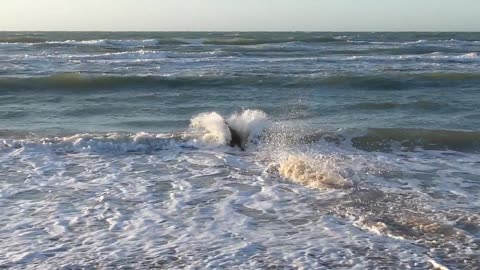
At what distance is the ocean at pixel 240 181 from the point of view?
5.62 metres

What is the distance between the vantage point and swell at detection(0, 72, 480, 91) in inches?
795

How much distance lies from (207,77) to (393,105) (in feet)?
24.4

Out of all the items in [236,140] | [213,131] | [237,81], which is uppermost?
[213,131]

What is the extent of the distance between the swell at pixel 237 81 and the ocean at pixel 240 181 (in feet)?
4.48

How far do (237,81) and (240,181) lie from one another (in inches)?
509

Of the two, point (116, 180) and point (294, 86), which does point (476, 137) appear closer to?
point (116, 180)

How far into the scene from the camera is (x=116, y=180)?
27.2 feet

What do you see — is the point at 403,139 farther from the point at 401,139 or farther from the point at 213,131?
the point at 213,131

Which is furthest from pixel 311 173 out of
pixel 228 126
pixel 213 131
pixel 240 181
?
pixel 228 126

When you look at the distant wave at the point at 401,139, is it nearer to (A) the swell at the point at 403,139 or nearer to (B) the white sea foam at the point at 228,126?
(A) the swell at the point at 403,139

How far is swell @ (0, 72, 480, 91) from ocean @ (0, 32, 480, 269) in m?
1.37

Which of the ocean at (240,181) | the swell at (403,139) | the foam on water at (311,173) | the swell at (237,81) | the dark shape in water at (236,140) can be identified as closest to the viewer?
the ocean at (240,181)

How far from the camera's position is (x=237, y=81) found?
21.0 m

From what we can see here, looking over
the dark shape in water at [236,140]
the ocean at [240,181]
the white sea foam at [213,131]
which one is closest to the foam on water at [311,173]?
the ocean at [240,181]
